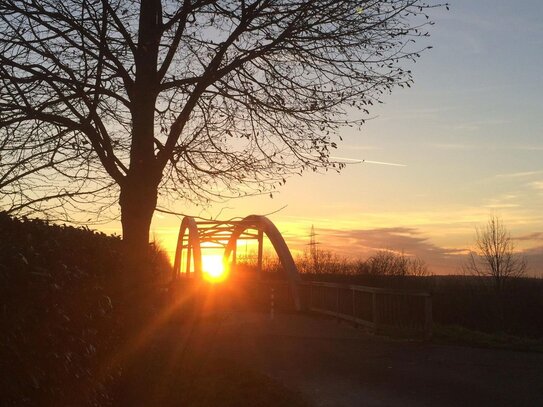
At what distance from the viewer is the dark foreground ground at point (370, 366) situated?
9719 millimetres

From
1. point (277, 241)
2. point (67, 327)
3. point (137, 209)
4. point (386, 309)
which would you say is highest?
point (277, 241)

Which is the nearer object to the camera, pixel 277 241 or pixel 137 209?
pixel 137 209

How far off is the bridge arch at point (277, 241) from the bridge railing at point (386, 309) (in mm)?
4758

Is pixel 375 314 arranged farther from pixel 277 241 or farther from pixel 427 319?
pixel 277 241

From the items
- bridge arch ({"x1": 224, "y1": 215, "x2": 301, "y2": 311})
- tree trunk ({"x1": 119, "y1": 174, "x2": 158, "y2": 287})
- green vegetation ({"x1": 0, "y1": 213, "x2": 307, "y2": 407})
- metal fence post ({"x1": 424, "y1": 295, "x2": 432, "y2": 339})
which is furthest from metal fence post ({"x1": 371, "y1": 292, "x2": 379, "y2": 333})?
green vegetation ({"x1": 0, "y1": 213, "x2": 307, "y2": 407})

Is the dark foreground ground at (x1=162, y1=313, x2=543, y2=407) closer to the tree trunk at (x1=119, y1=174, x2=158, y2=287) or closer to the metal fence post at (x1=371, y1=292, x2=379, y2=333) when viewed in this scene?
the metal fence post at (x1=371, y1=292, x2=379, y2=333)

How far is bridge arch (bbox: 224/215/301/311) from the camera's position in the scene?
27.4 meters

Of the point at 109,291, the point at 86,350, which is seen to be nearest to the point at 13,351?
the point at 86,350

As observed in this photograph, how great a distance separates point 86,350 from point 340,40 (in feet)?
21.1

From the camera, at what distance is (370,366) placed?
12.7 metres

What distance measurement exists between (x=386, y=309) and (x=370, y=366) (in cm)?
620

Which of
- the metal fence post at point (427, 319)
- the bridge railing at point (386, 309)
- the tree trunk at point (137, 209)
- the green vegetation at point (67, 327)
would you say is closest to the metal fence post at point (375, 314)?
the bridge railing at point (386, 309)

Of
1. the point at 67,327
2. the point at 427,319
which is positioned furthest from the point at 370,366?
the point at 67,327

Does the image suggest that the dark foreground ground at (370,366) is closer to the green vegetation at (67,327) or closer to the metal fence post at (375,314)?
the metal fence post at (375,314)
